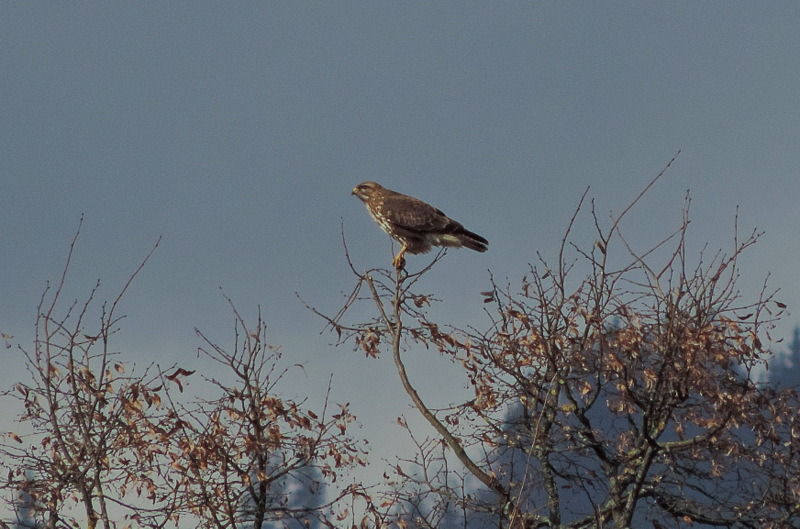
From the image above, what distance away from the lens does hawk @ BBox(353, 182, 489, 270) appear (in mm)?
13836

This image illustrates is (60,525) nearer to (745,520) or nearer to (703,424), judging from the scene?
(703,424)

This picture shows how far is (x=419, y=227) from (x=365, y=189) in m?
2.18

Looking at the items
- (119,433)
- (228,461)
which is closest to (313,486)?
(228,461)

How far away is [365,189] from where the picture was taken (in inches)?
620

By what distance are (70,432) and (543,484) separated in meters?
7.09

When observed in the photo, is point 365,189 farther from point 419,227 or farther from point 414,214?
point 419,227

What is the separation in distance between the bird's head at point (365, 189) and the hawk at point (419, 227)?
25.4 inches

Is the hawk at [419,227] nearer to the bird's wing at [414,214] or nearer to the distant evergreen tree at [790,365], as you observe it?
the bird's wing at [414,214]

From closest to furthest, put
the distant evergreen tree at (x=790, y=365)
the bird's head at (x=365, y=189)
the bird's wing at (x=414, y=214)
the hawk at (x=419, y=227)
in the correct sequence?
the hawk at (x=419, y=227) < the bird's wing at (x=414, y=214) < the bird's head at (x=365, y=189) < the distant evergreen tree at (x=790, y=365)

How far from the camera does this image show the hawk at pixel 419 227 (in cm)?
1384

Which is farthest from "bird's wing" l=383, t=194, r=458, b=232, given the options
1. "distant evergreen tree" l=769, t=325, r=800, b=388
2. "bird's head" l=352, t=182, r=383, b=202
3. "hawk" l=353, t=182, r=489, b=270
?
"distant evergreen tree" l=769, t=325, r=800, b=388

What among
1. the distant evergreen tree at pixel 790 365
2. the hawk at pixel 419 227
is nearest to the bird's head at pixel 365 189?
the hawk at pixel 419 227

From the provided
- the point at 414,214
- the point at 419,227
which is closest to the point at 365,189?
the point at 414,214

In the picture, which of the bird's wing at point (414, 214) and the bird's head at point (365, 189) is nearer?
the bird's wing at point (414, 214)
